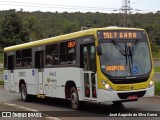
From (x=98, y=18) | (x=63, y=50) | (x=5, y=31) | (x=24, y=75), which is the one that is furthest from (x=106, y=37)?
(x=98, y=18)

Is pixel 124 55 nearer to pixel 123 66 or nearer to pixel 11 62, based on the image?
pixel 123 66

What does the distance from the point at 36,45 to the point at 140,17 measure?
92.6 meters

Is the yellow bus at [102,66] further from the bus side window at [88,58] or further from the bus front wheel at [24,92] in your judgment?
the bus front wheel at [24,92]

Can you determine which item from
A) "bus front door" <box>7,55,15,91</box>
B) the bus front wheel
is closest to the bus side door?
"bus front door" <box>7,55,15,91</box>

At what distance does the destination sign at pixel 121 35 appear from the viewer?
1509 cm

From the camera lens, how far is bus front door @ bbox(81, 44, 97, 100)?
49.3 ft

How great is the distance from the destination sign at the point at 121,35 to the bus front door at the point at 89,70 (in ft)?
1.77

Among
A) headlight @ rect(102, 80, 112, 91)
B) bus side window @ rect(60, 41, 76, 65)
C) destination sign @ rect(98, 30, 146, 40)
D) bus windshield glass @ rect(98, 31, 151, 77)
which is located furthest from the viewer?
bus side window @ rect(60, 41, 76, 65)

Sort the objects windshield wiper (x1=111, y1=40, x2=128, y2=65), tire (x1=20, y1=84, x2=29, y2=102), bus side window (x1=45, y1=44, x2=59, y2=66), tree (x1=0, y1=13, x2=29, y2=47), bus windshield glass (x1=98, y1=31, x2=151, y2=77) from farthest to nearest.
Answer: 1. tree (x1=0, y1=13, x2=29, y2=47)
2. tire (x1=20, y1=84, x2=29, y2=102)
3. bus side window (x1=45, y1=44, x2=59, y2=66)
4. windshield wiper (x1=111, y1=40, x2=128, y2=65)
5. bus windshield glass (x1=98, y1=31, x2=151, y2=77)

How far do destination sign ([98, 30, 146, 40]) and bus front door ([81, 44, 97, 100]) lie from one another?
54cm

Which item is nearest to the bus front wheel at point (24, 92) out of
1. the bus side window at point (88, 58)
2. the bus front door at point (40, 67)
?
the bus front door at point (40, 67)

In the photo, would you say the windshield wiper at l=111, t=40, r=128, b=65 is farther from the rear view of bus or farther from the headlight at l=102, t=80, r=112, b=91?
the headlight at l=102, t=80, r=112, b=91

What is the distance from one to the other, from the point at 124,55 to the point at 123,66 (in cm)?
39

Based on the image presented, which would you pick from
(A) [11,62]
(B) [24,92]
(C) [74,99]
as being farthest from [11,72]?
(C) [74,99]
